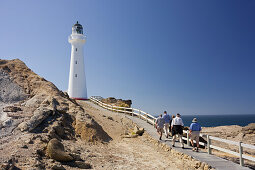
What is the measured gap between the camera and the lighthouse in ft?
115

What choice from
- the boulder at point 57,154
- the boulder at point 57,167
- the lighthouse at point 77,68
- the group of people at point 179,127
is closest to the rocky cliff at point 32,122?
the boulder at point 57,154

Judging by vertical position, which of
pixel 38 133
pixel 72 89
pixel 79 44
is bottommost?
pixel 38 133

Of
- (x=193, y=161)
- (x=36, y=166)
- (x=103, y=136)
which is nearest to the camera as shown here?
(x=36, y=166)

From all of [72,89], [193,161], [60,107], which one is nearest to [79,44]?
[72,89]

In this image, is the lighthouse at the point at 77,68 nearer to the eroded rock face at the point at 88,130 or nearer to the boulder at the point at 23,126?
the eroded rock face at the point at 88,130

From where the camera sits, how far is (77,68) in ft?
116

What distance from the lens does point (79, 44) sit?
36.3 m

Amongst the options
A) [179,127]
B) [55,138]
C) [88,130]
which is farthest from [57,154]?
[179,127]

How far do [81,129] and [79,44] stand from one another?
26.5 m

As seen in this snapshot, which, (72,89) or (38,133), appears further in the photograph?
(72,89)

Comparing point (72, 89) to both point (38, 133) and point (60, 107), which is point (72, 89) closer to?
point (60, 107)

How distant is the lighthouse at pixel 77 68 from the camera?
34.9m

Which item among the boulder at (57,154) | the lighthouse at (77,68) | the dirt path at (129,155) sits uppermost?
the lighthouse at (77,68)

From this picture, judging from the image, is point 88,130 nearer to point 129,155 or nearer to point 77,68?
point 129,155
